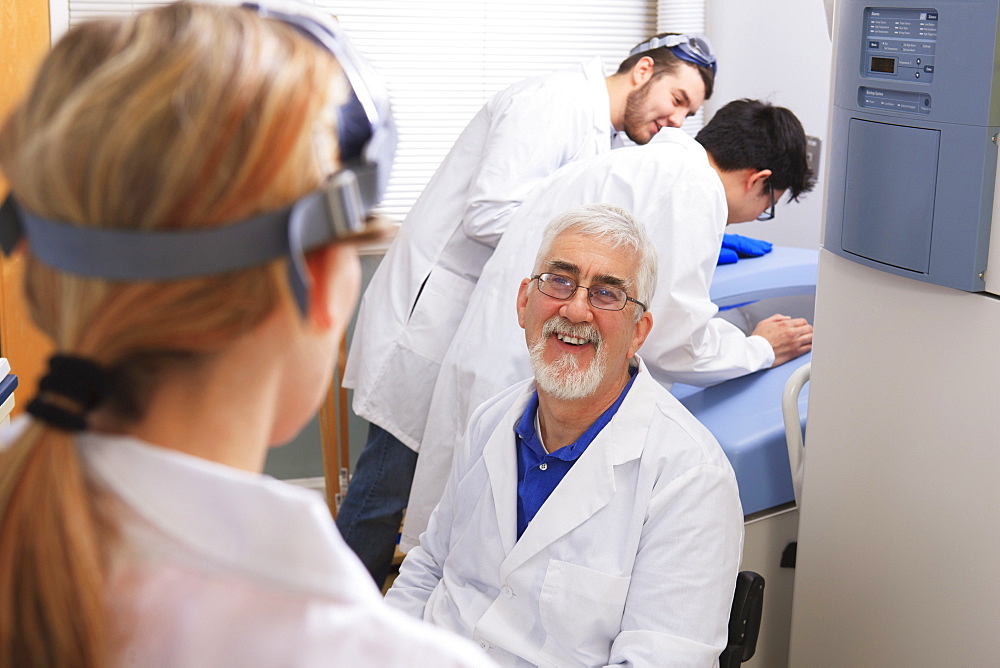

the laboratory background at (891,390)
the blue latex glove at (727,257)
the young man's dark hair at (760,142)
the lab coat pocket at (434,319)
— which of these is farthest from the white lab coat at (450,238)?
the laboratory background at (891,390)

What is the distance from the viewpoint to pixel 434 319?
2.36 meters

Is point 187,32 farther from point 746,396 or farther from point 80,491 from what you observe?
point 746,396

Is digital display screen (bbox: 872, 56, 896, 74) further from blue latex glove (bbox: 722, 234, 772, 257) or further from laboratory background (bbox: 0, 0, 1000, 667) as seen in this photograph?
blue latex glove (bbox: 722, 234, 772, 257)

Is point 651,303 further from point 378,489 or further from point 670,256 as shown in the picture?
point 378,489

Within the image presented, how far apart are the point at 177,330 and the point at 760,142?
6.53ft

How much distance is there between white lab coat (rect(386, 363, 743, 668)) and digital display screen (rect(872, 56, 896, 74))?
0.59 meters

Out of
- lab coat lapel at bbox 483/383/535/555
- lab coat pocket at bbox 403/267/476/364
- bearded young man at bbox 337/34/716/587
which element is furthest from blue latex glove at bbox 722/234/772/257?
lab coat lapel at bbox 483/383/535/555

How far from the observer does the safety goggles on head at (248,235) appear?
1.65 ft

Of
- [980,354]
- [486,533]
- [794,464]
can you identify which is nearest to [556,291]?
[486,533]

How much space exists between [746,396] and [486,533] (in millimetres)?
699

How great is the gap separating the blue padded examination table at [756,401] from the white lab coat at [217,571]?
1.41m

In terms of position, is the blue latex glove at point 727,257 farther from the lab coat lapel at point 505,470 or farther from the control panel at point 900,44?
the control panel at point 900,44

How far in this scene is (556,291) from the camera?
1.70m

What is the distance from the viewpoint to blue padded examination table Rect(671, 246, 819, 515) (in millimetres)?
1875
